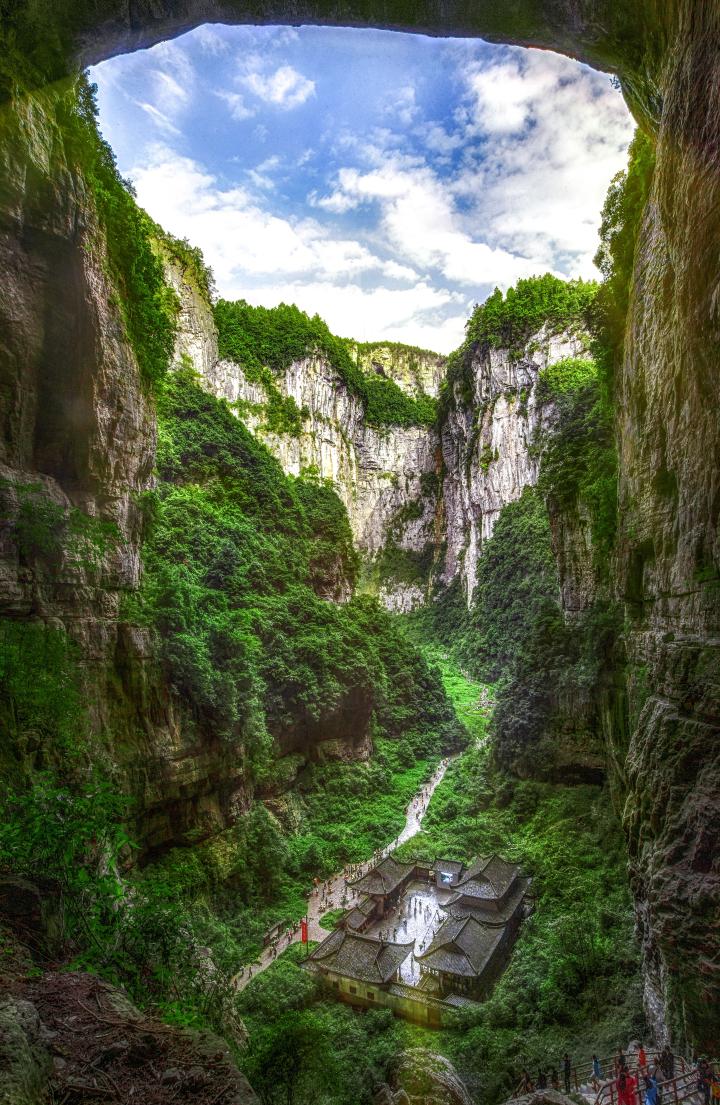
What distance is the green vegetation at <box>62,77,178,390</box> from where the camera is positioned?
11094 mm

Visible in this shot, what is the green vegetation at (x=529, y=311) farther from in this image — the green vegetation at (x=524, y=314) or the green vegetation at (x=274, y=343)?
the green vegetation at (x=274, y=343)

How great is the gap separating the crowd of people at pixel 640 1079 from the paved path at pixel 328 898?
730cm

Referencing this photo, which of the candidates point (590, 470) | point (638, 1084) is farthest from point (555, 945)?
point (590, 470)

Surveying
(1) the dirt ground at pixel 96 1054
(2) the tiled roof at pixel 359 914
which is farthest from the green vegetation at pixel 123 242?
(2) the tiled roof at pixel 359 914

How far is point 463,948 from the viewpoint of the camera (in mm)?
15305

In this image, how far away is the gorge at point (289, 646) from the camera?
24.7ft

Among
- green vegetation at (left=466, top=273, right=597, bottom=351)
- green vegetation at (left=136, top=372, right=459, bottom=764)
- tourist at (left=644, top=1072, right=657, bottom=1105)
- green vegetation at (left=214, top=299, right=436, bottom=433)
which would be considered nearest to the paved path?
green vegetation at (left=136, top=372, right=459, bottom=764)

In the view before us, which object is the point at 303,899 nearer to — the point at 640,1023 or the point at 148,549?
the point at 640,1023

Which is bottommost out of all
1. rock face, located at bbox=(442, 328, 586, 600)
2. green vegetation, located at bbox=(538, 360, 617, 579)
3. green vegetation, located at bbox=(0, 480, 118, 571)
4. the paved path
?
the paved path

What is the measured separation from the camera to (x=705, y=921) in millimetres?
7223

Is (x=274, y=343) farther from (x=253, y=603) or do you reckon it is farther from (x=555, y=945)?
(x=555, y=945)

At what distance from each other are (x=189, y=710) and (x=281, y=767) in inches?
331

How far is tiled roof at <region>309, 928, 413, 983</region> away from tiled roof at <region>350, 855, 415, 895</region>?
8.76ft

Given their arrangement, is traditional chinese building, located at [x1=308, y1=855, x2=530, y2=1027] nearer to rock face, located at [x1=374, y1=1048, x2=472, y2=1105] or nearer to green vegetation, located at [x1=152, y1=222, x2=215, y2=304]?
rock face, located at [x1=374, y1=1048, x2=472, y2=1105]
